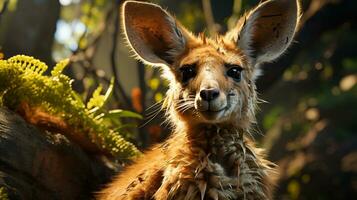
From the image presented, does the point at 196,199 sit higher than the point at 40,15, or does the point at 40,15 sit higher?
the point at 40,15

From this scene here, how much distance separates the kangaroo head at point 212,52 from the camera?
4.50m

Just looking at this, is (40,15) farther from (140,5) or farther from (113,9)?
(140,5)

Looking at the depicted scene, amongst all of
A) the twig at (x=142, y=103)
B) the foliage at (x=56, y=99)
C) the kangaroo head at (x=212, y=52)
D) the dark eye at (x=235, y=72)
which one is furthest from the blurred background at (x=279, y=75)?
the dark eye at (x=235, y=72)

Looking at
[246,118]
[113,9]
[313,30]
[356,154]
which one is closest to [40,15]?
[113,9]

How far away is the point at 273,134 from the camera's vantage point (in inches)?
558

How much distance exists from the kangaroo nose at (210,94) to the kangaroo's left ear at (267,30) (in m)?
0.88

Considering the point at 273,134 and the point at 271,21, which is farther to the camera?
the point at 273,134

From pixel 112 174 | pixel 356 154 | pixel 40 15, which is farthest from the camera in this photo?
pixel 356 154

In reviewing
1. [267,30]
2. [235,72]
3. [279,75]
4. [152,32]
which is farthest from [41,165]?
[279,75]

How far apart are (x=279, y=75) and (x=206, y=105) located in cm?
415

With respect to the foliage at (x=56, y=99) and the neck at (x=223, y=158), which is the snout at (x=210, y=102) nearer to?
the neck at (x=223, y=158)

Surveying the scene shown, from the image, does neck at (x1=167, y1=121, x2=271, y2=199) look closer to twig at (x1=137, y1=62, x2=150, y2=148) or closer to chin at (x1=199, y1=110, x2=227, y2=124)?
chin at (x1=199, y1=110, x2=227, y2=124)

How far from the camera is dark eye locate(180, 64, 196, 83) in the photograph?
15.2ft

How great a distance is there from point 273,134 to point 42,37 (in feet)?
23.7
